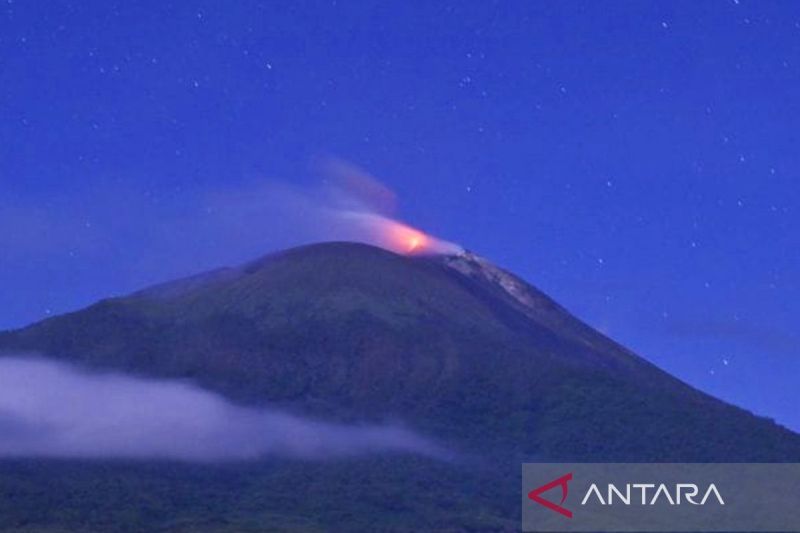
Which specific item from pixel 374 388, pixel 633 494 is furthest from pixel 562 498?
pixel 374 388

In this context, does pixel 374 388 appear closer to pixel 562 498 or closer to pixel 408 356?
pixel 408 356

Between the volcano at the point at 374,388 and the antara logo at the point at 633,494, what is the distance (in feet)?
92.7

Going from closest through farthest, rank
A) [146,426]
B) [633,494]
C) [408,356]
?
[633,494]
[146,426]
[408,356]

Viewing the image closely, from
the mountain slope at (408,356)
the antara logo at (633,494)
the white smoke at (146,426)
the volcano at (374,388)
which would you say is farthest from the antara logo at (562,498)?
the white smoke at (146,426)

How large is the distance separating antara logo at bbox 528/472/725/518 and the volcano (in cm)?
2825

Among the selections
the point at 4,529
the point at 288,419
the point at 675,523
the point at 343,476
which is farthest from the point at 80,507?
the point at 675,523

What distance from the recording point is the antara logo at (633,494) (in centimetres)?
5953

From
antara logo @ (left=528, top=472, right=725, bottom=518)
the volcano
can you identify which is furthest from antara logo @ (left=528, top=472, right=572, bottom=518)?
the volcano

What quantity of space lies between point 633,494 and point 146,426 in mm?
73294

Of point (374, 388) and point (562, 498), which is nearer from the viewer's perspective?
point (562, 498)

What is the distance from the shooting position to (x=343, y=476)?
119000 millimetres

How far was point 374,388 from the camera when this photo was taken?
140750 millimetres

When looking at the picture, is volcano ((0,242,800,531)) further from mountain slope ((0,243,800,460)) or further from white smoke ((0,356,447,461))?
white smoke ((0,356,447,461))

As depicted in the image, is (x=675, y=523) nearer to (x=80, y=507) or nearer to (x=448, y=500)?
(x=448, y=500)
